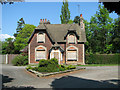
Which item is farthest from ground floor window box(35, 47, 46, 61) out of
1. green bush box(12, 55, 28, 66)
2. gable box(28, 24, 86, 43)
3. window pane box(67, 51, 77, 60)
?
window pane box(67, 51, 77, 60)

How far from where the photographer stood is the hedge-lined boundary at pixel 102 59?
3225 centimetres

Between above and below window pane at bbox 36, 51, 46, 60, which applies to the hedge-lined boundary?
below

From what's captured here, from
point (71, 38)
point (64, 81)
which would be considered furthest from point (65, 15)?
point (64, 81)

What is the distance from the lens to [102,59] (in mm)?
32281

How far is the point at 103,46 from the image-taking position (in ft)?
149

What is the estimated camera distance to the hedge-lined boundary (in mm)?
32250

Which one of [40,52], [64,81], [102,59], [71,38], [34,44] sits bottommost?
[64,81]

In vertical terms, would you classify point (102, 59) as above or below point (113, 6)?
below

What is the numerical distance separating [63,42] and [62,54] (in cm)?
239

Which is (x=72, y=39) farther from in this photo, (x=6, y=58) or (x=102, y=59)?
(x=6, y=58)

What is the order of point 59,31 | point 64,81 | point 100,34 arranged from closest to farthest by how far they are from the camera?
1. point 64,81
2. point 59,31
3. point 100,34

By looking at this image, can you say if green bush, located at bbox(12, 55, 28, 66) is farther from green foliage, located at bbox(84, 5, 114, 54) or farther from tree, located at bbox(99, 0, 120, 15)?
tree, located at bbox(99, 0, 120, 15)

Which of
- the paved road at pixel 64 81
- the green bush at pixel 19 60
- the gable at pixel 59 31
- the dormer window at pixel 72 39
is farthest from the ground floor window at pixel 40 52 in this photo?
the paved road at pixel 64 81

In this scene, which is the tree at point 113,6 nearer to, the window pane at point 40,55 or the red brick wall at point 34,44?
the red brick wall at point 34,44
